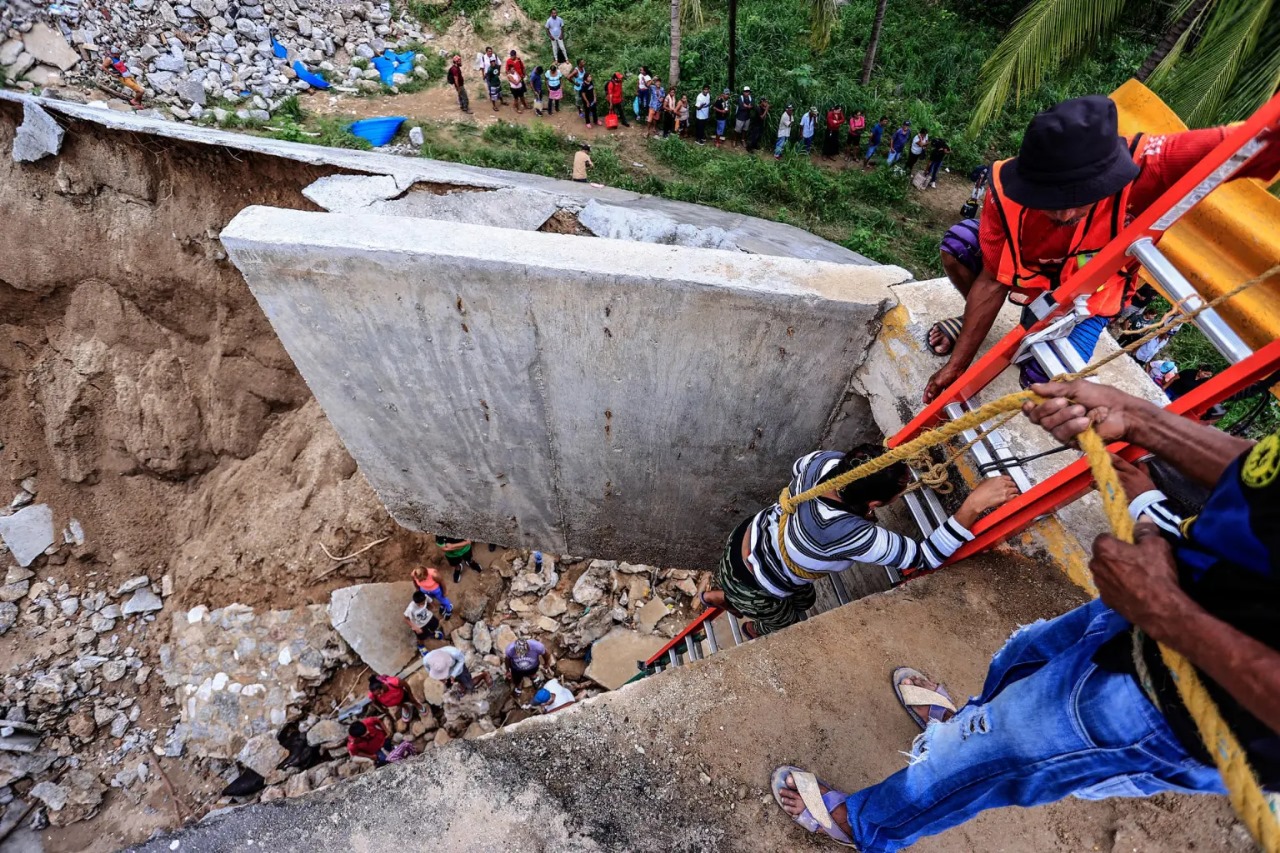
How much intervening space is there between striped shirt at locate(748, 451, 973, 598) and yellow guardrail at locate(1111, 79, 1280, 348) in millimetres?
1156

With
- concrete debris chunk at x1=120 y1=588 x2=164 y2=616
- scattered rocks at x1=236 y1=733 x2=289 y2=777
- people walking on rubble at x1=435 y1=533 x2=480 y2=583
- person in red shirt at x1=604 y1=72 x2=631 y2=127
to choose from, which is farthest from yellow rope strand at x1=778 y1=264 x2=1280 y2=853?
person in red shirt at x1=604 y1=72 x2=631 y2=127

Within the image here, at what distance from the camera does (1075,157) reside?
2104mm

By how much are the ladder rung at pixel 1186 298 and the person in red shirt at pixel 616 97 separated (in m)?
11.0

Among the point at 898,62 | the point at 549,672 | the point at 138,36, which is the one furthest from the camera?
the point at 898,62

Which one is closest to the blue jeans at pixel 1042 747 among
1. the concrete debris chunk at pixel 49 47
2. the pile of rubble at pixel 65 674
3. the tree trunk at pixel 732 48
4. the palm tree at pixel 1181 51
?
the palm tree at pixel 1181 51

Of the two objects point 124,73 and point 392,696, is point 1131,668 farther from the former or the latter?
point 124,73

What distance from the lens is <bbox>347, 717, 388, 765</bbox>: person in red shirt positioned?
A: 5094 millimetres

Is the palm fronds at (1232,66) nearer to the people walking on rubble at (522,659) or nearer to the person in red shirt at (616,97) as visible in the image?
the people walking on rubble at (522,659)

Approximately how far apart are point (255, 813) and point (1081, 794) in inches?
103

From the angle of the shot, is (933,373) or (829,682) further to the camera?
(933,373)

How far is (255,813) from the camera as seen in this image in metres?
2.29

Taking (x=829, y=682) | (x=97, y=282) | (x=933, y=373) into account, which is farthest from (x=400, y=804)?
(x=97, y=282)

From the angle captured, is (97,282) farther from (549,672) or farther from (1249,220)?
(1249,220)

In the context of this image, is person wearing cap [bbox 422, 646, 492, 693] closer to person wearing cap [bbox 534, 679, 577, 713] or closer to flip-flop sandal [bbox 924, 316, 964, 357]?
person wearing cap [bbox 534, 679, 577, 713]
